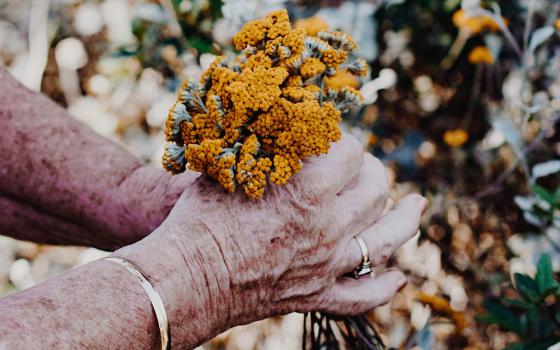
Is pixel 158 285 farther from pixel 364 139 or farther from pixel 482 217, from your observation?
pixel 482 217

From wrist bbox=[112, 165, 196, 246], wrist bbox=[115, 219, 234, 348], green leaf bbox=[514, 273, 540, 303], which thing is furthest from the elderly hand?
green leaf bbox=[514, 273, 540, 303]

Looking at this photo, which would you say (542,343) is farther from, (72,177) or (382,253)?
(72,177)

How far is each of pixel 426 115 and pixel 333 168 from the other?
51.1 inches

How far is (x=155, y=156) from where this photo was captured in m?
2.06

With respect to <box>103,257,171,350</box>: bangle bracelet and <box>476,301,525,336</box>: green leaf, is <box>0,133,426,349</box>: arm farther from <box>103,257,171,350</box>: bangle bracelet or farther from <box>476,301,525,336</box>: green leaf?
<box>476,301,525,336</box>: green leaf

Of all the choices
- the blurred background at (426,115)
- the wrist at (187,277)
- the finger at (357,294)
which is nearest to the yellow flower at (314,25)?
the blurred background at (426,115)

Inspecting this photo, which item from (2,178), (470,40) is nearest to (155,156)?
(2,178)

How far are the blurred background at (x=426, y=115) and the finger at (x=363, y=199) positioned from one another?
55 cm

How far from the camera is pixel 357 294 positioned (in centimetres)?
100

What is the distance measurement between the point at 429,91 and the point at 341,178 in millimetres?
1294

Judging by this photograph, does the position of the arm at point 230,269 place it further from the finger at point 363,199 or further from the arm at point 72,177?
the arm at point 72,177

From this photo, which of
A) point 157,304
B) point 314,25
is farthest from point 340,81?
point 157,304

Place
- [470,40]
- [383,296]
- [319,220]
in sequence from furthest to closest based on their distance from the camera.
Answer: [470,40], [383,296], [319,220]

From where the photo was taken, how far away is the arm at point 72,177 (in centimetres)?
109
